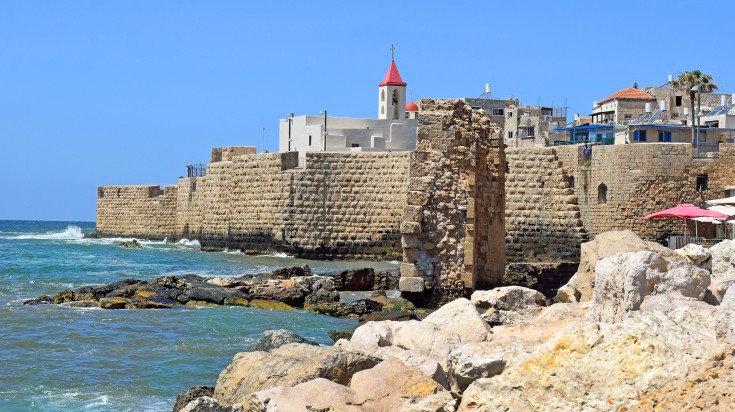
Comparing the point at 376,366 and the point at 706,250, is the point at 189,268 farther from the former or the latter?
the point at 376,366

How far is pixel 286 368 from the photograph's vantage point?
8.05 m

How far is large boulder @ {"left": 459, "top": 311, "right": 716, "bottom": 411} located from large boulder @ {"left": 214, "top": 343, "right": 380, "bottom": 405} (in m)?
Result: 1.88

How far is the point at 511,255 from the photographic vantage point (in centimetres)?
2661

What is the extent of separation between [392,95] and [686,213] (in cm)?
2311

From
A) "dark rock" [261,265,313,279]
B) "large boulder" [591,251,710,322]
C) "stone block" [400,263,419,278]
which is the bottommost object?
"dark rock" [261,265,313,279]

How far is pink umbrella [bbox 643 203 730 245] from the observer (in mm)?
24094

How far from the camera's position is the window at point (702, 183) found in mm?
27484

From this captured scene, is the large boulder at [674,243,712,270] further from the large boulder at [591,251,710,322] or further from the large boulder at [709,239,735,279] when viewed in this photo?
the large boulder at [591,251,710,322]

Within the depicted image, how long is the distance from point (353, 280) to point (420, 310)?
567cm

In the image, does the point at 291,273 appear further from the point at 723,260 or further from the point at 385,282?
the point at 723,260

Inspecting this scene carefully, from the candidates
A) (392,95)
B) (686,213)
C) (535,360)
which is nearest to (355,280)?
(686,213)

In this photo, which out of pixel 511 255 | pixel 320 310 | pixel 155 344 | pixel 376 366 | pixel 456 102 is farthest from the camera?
pixel 511 255

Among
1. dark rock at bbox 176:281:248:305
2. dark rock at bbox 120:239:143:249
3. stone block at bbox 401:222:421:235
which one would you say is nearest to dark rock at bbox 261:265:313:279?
dark rock at bbox 176:281:248:305

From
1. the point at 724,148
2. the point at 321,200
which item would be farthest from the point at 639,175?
the point at 321,200
